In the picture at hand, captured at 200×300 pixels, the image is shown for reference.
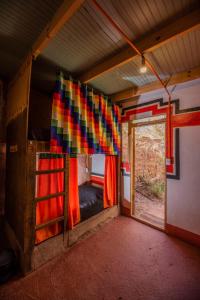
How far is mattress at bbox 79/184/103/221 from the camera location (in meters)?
2.79

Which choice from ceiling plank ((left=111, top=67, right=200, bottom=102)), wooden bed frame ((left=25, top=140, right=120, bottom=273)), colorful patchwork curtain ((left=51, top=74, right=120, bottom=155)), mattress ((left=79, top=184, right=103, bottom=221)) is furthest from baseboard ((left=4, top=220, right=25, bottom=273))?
ceiling plank ((left=111, top=67, right=200, bottom=102))

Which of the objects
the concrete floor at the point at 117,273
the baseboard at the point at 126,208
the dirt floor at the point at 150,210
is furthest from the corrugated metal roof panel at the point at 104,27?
the dirt floor at the point at 150,210

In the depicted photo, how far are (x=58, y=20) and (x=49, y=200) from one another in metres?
2.20

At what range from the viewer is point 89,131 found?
2750 millimetres

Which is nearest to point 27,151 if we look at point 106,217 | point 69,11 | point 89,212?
point 69,11

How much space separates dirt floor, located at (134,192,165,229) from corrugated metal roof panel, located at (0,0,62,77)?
386 cm

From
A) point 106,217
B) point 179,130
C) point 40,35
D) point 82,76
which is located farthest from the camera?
point 106,217

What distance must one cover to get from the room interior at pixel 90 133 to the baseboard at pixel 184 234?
0.6 inches

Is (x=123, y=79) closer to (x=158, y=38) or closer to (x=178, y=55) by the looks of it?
(x=178, y=55)

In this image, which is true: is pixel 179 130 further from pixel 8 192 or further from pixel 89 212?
pixel 8 192

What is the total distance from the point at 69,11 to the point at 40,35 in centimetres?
60

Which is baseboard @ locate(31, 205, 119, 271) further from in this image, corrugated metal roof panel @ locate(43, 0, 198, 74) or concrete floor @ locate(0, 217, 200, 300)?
corrugated metal roof panel @ locate(43, 0, 198, 74)

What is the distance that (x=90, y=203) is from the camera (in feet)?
9.75

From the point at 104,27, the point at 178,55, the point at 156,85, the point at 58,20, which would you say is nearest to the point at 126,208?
the point at 156,85
